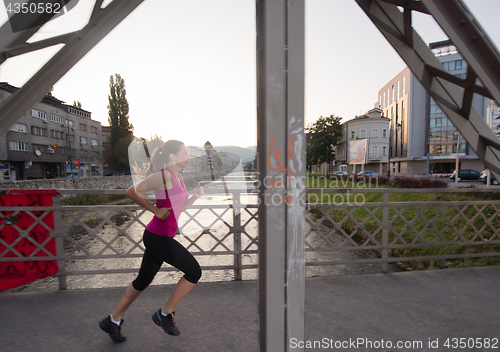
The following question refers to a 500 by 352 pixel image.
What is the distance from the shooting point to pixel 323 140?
48.8 metres

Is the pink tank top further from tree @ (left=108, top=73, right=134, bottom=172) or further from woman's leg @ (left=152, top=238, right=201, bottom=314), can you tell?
tree @ (left=108, top=73, right=134, bottom=172)

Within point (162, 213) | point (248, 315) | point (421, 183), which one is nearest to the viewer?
point (162, 213)

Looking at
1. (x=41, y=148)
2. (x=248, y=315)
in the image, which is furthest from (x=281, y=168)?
(x=41, y=148)

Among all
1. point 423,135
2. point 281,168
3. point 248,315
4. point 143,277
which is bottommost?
point 248,315

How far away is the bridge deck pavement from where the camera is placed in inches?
94.9

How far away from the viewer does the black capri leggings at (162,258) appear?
90.9 inches

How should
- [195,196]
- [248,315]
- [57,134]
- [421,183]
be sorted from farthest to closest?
[57,134]
[421,183]
[248,315]
[195,196]

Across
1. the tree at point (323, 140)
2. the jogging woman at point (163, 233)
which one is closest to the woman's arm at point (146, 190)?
the jogging woman at point (163, 233)

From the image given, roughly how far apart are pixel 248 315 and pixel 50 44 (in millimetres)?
3219

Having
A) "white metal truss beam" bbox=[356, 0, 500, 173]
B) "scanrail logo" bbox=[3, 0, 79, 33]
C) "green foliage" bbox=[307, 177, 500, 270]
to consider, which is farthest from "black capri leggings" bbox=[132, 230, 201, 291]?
"white metal truss beam" bbox=[356, 0, 500, 173]

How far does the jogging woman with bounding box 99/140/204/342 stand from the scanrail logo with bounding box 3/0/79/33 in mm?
1420

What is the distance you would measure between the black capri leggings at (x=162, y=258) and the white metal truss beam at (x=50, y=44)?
1.47m

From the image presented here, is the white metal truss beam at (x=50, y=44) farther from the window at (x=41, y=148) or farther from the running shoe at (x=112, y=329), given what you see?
the window at (x=41, y=148)

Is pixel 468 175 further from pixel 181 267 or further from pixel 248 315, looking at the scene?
pixel 181 267
